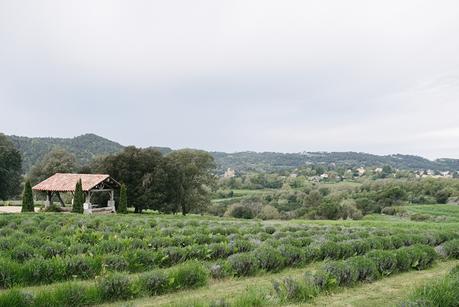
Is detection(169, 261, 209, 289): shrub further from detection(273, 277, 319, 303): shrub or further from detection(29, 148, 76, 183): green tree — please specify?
detection(29, 148, 76, 183): green tree

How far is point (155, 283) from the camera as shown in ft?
27.0

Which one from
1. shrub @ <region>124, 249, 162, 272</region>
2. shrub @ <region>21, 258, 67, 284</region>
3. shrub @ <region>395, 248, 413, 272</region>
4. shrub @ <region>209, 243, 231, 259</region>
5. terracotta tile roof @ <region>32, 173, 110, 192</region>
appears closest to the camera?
shrub @ <region>21, 258, 67, 284</region>

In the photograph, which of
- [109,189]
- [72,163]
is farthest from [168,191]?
[72,163]

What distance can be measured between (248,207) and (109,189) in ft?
79.6

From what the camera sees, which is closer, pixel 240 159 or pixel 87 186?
pixel 87 186

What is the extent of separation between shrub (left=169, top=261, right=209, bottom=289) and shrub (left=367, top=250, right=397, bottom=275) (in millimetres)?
4286

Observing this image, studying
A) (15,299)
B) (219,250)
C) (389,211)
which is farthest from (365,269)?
(389,211)

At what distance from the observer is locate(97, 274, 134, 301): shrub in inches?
300

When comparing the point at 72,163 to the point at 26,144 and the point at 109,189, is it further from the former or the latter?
the point at 26,144

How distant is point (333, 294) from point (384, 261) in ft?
9.38

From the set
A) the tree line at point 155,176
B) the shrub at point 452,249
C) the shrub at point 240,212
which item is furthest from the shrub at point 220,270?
the shrub at point 240,212

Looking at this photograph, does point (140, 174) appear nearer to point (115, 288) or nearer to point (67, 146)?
point (115, 288)

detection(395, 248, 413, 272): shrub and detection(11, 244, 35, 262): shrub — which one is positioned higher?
detection(11, 244, 35, 262): shrub

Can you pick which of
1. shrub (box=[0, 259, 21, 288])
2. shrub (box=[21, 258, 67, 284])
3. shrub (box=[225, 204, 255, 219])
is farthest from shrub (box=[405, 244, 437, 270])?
shrub (box=[225, 204, 255, 219])
